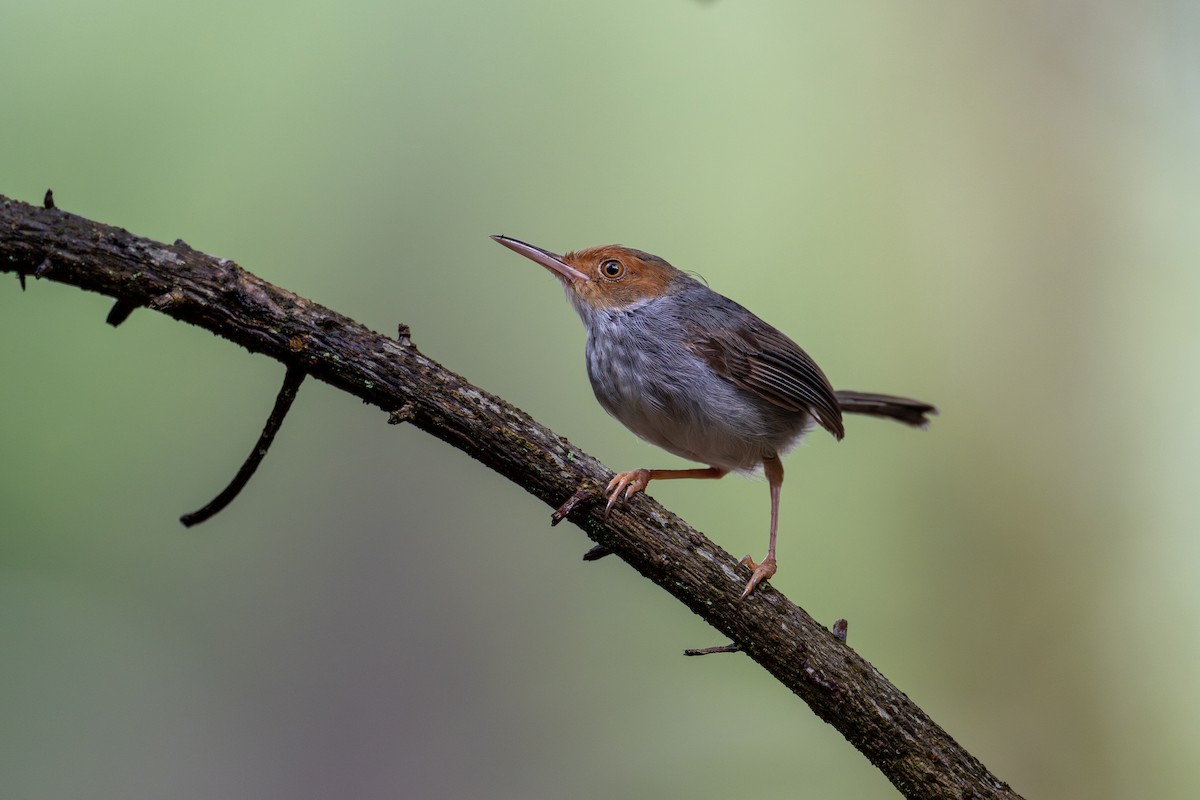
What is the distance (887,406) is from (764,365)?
0.79 metres

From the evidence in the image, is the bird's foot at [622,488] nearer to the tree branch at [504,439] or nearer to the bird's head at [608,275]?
the tree branch at [504,439]

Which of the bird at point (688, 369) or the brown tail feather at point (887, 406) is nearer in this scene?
the bird at point (688, 369)

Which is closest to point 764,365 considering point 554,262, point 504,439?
point 554,262

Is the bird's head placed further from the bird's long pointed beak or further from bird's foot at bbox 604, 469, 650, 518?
bird's foot at bbox 604, 469, 650, 518

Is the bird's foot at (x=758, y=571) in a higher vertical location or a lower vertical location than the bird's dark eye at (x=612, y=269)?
lower

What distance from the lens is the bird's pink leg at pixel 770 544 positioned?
2191 millimetres

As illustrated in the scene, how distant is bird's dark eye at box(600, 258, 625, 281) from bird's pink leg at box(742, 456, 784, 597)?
0.74 meters

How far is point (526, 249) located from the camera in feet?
9.13

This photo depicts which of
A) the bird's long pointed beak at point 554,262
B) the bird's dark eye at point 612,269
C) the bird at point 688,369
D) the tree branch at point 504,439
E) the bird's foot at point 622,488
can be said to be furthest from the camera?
the bird's dark eye at point 612,269

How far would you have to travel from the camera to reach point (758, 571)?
7.19 feet

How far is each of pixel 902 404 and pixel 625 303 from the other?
1103 millimetres

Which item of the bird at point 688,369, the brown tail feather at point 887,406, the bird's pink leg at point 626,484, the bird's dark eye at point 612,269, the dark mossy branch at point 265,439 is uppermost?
the brown tail feather at point 887,406

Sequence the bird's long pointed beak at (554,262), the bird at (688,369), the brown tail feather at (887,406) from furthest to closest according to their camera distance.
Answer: the brown tail feather at (887,406)
the bird's long pointed beak at (554,262)
the bird at (688,369)

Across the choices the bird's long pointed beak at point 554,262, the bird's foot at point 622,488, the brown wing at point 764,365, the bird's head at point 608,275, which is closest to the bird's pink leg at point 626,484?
the bird's foot at point 622,488
